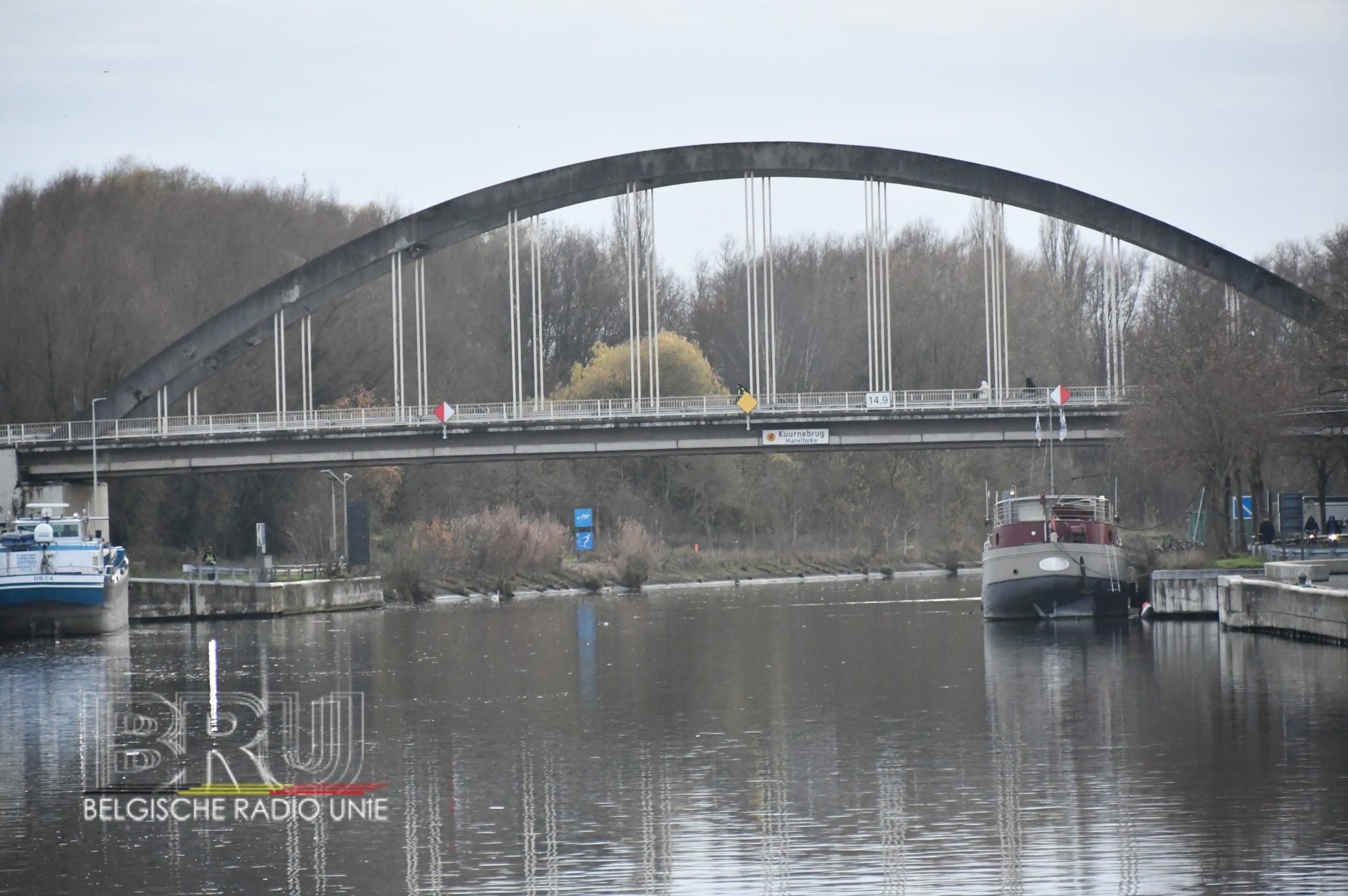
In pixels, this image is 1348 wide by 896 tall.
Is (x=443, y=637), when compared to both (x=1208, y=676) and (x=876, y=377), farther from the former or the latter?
(x=876, y=377)

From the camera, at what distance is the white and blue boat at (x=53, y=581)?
52.0 metres

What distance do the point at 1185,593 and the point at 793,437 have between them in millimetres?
19021

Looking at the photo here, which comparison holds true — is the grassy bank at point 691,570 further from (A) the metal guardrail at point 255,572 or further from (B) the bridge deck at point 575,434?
(B) the bridge deck at point 575,434

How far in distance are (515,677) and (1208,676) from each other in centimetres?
1409

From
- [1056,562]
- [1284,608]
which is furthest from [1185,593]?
[1284,608]

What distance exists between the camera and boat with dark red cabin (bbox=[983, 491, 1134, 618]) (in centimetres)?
4788

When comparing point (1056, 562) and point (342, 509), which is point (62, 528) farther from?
point (1056, 562)

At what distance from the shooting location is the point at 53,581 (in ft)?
172

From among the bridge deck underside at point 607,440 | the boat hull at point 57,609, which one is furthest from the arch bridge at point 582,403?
the boat hull at point 57,609

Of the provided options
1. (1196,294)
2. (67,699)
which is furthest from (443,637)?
(1196,294)

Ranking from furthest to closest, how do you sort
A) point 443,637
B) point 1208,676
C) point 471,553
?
point 471,553, point 443,637, point 1208,676

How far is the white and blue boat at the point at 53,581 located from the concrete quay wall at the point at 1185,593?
30.7 metres

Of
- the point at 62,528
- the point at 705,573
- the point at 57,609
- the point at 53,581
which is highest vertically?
the point at 62,528

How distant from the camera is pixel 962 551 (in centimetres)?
8681
